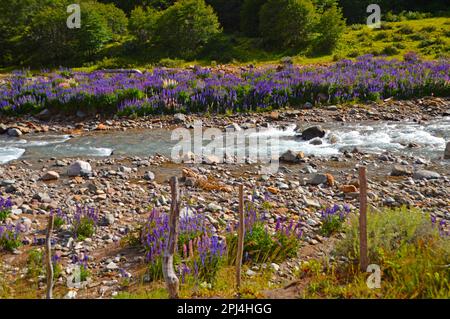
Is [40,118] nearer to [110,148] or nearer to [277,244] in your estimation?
[110,148]

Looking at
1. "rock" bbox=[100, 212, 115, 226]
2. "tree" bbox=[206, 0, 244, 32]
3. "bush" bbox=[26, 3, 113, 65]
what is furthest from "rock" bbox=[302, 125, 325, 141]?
"tree" bbox=[206, 0, 244, 32]

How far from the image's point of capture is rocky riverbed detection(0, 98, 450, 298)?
7.88m

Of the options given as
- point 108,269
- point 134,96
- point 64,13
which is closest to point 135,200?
point 108,269

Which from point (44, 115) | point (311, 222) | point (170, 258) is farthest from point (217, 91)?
point (170, 258)

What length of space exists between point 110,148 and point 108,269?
9141 mm

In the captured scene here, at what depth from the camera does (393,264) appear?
624 cm

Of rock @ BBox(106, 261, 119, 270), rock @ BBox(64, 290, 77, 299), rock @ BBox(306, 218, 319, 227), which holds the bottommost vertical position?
rock @ BBox(306, 218, 319, 227)

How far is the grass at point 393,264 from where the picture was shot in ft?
19.1

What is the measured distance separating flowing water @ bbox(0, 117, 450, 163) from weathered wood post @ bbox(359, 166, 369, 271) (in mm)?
8482

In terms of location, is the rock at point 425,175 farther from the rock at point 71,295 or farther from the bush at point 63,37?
the bush at point 63,37

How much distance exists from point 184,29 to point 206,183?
32154mm

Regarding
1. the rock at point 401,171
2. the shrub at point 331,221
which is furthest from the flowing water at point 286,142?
the shrub at point 331,221

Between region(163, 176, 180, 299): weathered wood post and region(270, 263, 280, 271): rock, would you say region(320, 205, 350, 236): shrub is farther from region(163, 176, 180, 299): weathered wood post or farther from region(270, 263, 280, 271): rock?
region(163, 176, 180, 299): weathered wood post

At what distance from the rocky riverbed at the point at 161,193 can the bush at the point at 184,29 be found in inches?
1102
